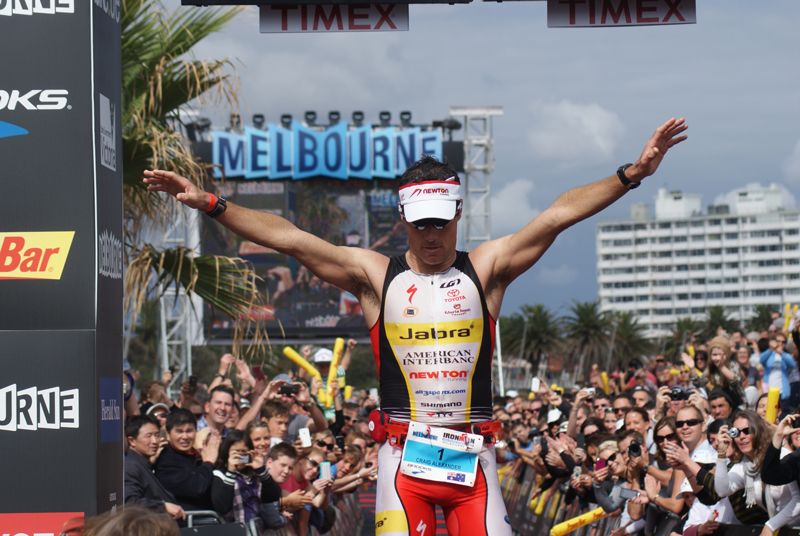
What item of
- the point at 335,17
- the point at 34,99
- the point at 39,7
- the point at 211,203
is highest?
the point at 335,17

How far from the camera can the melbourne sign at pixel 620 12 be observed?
794 centimetres

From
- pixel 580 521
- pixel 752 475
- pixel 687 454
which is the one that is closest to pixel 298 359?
pixel 580 521

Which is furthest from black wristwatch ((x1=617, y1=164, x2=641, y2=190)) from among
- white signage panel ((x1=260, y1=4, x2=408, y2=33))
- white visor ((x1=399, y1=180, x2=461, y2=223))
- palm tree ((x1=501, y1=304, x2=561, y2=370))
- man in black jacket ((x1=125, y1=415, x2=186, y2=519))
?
palm tree ((x1=501, y1=304, x2=561, y2=370))

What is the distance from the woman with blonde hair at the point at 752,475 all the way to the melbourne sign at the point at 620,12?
265cm

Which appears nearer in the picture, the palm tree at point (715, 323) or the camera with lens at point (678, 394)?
the camera with lens at point (678, 394)

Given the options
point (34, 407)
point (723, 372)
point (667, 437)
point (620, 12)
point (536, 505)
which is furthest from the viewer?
point (536, 505)

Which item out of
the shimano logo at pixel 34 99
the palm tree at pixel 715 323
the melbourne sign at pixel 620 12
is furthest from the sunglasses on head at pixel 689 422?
the palm tree at pixel 715 323

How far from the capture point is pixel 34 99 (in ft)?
20.6

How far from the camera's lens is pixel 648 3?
26.1ft

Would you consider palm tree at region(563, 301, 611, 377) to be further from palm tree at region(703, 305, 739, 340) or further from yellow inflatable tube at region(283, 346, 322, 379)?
yellow inflatable tube at region(283, 346, 322, 379)

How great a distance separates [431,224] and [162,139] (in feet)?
15.2

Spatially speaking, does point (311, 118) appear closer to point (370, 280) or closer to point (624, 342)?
point (624, 342)

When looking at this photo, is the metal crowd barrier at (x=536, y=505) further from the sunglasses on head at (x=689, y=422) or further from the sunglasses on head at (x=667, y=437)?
the sunglasses on head at (x=689, y=422)

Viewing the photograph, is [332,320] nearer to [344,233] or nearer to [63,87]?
[344,233]
